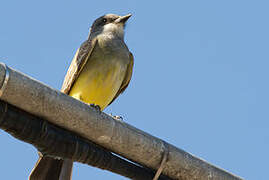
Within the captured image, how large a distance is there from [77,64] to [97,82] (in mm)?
376

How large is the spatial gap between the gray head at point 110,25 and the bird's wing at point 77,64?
746mm

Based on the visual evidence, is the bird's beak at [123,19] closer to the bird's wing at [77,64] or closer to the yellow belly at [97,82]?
the bird's wing at [77,64]

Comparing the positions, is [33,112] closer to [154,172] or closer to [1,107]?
[1,107]

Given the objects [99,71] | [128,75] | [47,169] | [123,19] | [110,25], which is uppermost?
[123,19]

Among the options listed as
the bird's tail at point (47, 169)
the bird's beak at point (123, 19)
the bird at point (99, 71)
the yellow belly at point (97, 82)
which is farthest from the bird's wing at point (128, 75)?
the bird's tail at point (47, 169)

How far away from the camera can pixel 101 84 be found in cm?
621

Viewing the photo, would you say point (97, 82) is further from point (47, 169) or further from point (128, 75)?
point (47, 169)

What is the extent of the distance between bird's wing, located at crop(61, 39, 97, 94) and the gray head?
746 mm

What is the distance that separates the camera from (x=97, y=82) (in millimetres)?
6227

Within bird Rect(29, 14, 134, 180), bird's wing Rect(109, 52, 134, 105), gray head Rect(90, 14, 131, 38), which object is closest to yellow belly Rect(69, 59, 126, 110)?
bird Rect(29, 14, 134, 180)

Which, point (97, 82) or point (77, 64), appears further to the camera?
point (77, 64)

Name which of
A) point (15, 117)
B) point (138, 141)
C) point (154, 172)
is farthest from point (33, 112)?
point (154, 172)

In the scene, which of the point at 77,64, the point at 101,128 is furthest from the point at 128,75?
the point at 101,128

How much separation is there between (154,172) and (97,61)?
3.57 meters
